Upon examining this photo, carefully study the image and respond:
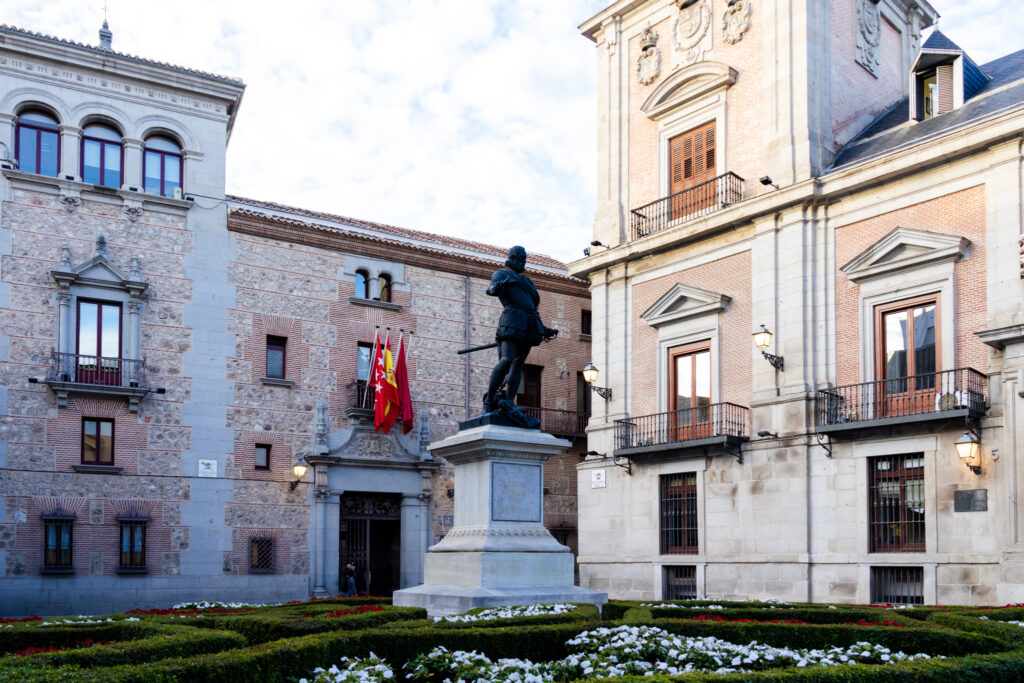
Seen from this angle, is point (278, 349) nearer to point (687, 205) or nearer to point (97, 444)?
point (97, 444)

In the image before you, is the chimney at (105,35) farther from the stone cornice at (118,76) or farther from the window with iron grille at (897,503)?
the window with iron grille at (897,503)

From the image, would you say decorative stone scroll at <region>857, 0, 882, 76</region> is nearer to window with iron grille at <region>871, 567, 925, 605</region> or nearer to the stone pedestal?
window with iron grille at <region>871, 567, 925, 605</region>

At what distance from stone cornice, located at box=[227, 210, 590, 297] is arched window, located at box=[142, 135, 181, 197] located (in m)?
1.79

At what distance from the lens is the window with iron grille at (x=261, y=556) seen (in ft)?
87.9

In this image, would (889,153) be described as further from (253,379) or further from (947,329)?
(253,379)

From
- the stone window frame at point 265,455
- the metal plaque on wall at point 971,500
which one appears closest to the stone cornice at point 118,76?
the stone window frame at point 265,455

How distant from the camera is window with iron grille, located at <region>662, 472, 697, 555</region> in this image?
24.2m

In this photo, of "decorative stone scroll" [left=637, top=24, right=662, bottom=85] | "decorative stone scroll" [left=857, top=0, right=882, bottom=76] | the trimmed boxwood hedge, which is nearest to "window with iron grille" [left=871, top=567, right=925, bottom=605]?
the trimmed boxwood hedge

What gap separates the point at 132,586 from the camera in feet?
82.0

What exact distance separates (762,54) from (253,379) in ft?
50.3

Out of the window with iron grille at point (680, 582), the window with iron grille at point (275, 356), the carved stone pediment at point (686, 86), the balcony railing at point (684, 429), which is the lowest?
the window with iron grille at point (680, 582)

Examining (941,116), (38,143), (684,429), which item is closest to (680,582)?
(684,429)

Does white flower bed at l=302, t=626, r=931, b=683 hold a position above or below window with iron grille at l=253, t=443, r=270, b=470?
below

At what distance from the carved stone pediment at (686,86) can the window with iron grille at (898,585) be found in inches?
470
